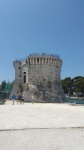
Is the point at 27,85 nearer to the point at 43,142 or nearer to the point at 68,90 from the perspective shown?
the point at 43,142

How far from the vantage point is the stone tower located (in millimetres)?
53750

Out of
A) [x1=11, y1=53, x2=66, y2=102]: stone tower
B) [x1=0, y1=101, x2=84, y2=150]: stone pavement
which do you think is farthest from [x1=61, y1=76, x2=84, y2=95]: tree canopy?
[x1=0, y1=101, x2=84, y2=150]: stone pavement

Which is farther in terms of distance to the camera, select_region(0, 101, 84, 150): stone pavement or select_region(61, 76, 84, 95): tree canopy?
select_region(61, 76, 84, 95): tree canopy

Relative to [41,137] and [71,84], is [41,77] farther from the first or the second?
[71,84]

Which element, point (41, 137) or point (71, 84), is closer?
point (41, 137)

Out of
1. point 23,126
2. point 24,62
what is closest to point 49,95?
point 24,62

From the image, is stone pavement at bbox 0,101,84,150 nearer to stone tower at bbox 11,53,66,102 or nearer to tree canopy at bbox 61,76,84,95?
stone tower at bbox 11,53,66,102

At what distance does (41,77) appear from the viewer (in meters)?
54.5

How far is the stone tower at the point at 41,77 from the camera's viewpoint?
53750 mm

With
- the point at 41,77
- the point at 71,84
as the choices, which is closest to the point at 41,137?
the point at 41,77

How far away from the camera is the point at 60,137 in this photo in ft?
30.1

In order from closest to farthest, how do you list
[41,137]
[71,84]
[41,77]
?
[41,137] < [41,77] < [71,84]

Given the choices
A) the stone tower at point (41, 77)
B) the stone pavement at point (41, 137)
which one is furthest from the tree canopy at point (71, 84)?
the stone pavement at point (41, 137)

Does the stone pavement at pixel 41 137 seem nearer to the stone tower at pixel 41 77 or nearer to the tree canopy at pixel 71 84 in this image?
the stone tower at pixel 41 77
